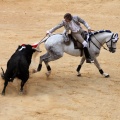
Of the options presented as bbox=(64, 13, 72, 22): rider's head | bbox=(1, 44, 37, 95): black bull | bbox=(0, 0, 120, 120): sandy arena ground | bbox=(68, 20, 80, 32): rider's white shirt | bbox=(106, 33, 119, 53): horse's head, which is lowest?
bbox=(0, 0, 120, 120): sandy arena ground

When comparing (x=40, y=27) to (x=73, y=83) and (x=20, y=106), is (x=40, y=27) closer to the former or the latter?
(x=73, y=83)

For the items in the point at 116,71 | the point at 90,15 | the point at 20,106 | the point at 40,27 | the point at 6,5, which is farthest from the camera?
the point at 6,5

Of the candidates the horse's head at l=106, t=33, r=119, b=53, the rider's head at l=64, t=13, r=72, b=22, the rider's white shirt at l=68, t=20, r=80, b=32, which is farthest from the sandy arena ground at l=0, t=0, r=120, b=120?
the rider's head at l=64, t=13, r=72, b=22

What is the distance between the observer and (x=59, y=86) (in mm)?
12055

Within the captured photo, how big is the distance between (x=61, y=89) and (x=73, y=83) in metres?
0.66

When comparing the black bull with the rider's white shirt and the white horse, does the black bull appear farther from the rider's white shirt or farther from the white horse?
the rider's white shirt

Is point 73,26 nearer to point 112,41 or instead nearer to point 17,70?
point 112,41

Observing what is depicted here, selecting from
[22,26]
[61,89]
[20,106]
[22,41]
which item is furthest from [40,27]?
[20,106]

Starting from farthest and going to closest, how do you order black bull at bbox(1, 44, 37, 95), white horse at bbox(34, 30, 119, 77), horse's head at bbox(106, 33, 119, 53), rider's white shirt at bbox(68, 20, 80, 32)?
horse's head at bbox(106, 33, 119, 53)
white horse at bbox(34, 30, 119, 77)
rider's white shirt at bbox(68, 20, 80, 32)
black bull at bbox(1, 44, 37, 95)

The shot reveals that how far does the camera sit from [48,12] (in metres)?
20.5

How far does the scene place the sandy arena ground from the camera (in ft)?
33.6

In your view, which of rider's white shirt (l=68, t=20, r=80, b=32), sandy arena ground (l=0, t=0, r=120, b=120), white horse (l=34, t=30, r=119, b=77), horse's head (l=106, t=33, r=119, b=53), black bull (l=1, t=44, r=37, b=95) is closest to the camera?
sandy arena ground (l=0, t=0, r=120, b=120)

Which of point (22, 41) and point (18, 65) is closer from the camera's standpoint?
point (18, 65)

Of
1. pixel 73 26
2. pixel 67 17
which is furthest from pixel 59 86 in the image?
pixel 67 17
